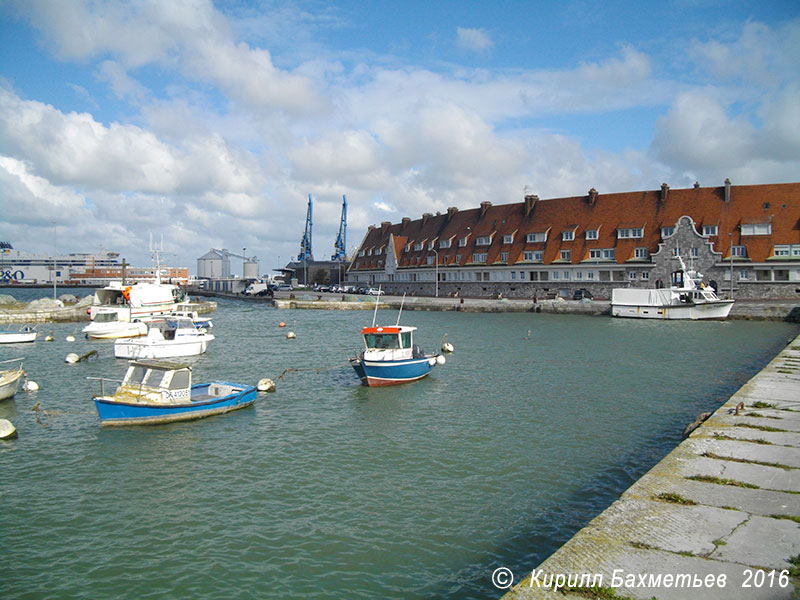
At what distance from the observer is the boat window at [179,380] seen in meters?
21.8

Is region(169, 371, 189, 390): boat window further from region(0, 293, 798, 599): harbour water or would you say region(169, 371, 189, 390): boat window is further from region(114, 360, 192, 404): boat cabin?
region(0, 293, 798, 599): harbour water

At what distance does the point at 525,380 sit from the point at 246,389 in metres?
14.3

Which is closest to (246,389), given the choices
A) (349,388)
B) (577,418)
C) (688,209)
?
(349,388)

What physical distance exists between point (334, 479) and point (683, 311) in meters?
53.8

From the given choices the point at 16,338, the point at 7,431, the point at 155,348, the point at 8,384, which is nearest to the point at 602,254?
the point at 155,348

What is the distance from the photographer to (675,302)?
60188mm

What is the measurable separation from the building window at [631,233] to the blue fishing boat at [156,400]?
63.9m

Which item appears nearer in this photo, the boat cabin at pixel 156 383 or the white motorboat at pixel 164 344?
the boat cabin at pixel 156 383

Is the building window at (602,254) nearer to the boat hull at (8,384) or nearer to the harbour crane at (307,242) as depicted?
the boat hull at (8,384)

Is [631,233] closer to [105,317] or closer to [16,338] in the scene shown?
[105,317]

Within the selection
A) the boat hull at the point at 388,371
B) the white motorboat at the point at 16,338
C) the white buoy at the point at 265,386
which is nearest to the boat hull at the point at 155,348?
the white motorboat at the point at 16,338

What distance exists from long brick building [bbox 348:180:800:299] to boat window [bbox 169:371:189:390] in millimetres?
62822

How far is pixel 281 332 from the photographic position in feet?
177

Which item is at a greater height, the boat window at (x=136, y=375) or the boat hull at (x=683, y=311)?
the boat hull at (x=683, y=311)
